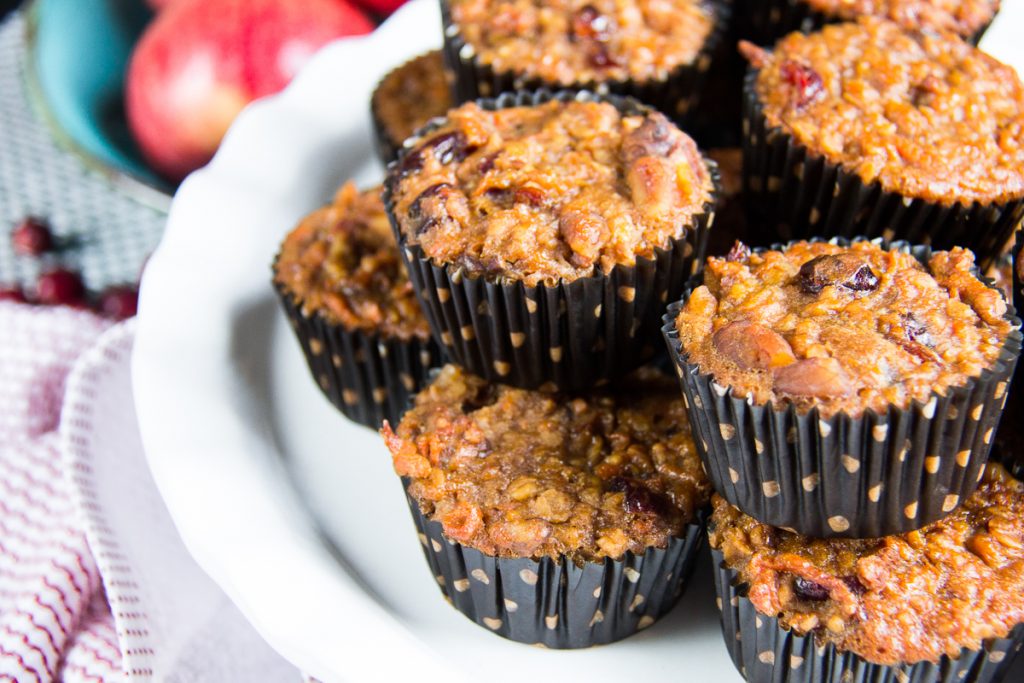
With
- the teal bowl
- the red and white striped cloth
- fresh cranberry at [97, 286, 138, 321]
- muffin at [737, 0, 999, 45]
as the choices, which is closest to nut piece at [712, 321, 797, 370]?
muffin at [737, 0, 999, 45]

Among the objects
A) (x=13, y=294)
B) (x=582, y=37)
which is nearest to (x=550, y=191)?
(x=582, y=37)

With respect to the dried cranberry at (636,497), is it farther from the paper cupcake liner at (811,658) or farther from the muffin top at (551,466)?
the paper cupcake liner at (811,658)

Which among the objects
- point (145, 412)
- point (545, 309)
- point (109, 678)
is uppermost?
point (545, 309)

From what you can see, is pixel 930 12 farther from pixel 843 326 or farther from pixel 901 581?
pixel 901 581

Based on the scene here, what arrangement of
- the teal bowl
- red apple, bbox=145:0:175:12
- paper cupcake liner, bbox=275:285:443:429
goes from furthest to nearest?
red apple, bbox=145:0:175:12
the teal bowl
paper cupcake liner, bbox=275:285:443:429

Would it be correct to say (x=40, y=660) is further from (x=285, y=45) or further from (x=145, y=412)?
(x=285, y=45)

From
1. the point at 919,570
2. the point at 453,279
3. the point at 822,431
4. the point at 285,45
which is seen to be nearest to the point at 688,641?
the point at 919,570

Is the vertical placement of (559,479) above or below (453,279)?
below

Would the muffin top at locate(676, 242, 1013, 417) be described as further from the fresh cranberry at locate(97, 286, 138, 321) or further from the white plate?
the fresh cranberry at locate(97, 286, 138, 321)
